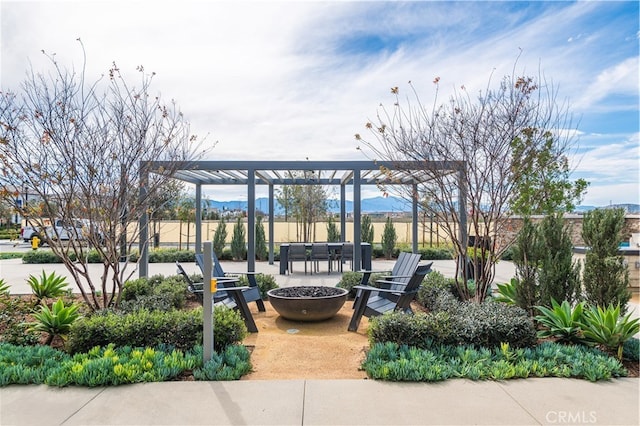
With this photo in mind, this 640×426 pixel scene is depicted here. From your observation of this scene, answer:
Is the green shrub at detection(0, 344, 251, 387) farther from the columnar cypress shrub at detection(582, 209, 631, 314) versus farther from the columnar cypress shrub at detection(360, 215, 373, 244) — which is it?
the columnar cypress shrub at detection(360, 215, 373, 244)

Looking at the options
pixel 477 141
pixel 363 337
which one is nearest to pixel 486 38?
pixel 477 141

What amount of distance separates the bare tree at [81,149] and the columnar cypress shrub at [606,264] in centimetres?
544

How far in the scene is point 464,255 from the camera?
17.8ft

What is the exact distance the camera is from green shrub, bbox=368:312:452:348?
3578mm

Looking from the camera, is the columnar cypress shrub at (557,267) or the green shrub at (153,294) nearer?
the columnar cypress shrub at (557,267)

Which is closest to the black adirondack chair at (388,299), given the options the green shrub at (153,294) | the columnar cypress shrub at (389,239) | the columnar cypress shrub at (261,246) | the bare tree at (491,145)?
the bare tree at (491,145)

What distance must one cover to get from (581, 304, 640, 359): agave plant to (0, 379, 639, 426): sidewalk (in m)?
0.58

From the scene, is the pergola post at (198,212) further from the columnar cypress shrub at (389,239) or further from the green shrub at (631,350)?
the green shrub at (631,350)

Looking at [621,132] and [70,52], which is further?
[621,132]

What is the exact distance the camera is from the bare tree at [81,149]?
461 centimetres

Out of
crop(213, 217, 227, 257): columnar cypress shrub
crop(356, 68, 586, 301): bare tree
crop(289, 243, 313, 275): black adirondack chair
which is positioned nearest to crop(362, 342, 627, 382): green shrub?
crop(356, 68, 586, 301): bare tree

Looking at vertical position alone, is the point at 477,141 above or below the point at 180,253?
above

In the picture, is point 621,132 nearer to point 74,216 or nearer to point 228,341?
point 228,341

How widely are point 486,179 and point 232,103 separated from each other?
4.49 meters
